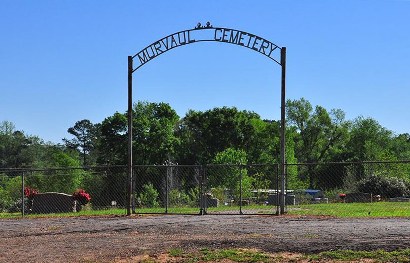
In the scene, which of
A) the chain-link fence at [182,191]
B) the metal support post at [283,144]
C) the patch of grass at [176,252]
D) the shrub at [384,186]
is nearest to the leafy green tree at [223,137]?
the chain-link fence at [182,191]

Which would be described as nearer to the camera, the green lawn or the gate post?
the gate post

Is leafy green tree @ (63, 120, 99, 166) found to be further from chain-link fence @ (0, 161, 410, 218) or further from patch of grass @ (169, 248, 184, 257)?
patch of grass @ (169, 248, 184, 257)

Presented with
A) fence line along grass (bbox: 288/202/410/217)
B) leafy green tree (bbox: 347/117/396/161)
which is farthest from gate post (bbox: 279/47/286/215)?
leafy green tree (bbox: 347/117/396/161)

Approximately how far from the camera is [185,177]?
51.1m

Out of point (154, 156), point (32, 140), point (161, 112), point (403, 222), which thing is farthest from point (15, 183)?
point (32, 140)

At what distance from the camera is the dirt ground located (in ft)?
37.4

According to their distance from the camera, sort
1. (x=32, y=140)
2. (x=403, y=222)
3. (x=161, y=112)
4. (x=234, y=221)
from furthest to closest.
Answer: (x=32, y=140) → (x=161, y=112) → (x=234, y=221) → (x=403, y=222)

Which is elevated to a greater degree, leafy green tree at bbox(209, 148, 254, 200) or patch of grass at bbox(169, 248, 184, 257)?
leafy green tree at bbox(209, 148, 254, 200)

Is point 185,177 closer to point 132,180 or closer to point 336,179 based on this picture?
point 336,179

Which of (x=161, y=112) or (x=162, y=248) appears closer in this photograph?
(x=162, y=248)

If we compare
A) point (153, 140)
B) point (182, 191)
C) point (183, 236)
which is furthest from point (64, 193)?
point (153, 140)

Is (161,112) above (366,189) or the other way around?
above

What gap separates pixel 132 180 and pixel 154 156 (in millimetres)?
39910

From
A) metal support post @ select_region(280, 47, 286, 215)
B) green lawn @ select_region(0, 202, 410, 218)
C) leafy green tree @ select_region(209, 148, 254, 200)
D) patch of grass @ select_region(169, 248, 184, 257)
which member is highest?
metal support post @ select_region(280, 47, 286, 215)
